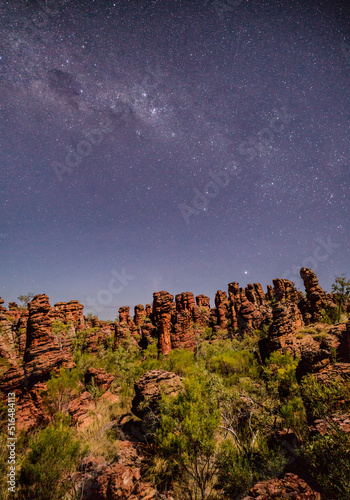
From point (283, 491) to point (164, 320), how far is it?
1314 inches

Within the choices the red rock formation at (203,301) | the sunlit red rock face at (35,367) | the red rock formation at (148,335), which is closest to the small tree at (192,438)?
the sunlit red rock face at (35,367)

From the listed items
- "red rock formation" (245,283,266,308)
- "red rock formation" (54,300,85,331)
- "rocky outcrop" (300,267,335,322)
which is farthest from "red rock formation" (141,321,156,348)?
"red rock formation" (245,283,266,308)

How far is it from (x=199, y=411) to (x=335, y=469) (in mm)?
4588

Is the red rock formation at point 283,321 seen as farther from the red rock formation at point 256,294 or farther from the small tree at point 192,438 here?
the red rock formation at point 256,294

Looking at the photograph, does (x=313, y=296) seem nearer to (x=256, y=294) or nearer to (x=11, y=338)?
(x=256, y=294)

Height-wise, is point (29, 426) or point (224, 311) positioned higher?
point (224, 311)

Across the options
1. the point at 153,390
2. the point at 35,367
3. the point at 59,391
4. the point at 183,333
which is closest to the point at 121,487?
the point at 153,390

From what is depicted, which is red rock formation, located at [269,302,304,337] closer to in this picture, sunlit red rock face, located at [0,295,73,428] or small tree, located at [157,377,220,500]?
small tree, located at [157,377,220,500]

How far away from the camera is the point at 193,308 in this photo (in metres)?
56.5

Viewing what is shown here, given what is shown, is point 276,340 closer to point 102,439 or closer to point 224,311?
point 102,439

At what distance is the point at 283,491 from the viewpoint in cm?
541

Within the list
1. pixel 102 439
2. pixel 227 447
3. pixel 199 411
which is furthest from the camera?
pixel 102 439

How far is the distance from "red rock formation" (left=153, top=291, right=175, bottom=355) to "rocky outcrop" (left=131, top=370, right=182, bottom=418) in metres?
23.0

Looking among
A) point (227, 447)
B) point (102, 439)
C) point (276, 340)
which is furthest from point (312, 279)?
point (102, 439)
